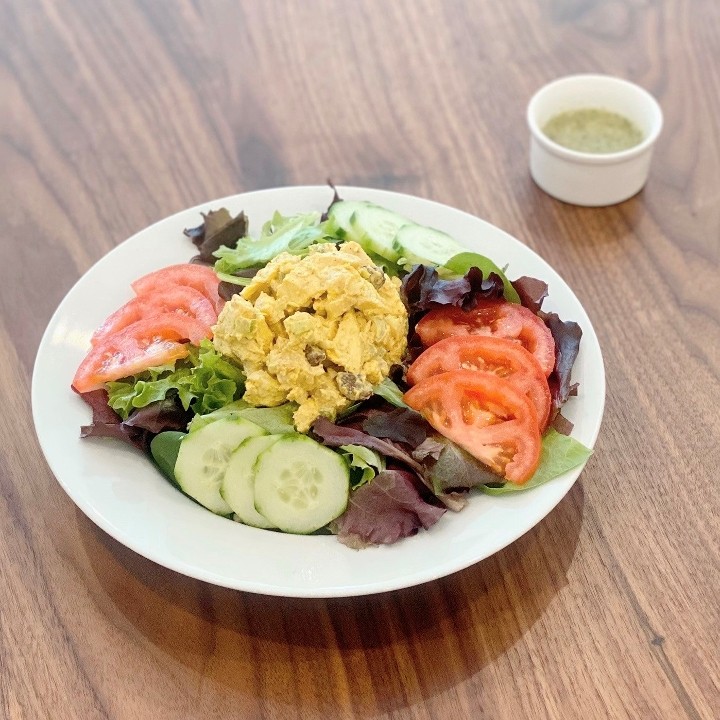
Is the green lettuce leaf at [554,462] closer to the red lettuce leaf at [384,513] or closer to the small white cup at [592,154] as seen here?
the red lettuce leaf at [384,513]

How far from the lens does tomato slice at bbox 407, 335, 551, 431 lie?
1946mm

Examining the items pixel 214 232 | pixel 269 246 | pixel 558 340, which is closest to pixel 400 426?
pixel 558 340

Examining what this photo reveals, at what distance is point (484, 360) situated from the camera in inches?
78.5

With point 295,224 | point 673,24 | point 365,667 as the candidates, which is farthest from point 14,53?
point 365,667

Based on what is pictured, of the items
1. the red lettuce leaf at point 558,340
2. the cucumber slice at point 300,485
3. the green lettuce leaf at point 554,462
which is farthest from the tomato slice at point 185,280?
the green lettuce leaf at point 554,462

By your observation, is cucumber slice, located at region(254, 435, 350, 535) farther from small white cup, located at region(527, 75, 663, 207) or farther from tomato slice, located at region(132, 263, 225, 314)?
small white cup, located at region(527, 75, 663, 207)

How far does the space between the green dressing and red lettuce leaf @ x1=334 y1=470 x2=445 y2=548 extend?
1529 mm

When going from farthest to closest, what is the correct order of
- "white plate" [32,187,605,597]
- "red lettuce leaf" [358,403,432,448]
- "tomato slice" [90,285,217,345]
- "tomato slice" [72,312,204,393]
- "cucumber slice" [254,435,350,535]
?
"tomato slice" [90,285,217,345]
"tomato slice" [72,312,204,393]
"red lettuce leaf" [358,403,432,448]
"cucumber slice" [254,435,350,535]
"white plate" [32,187,605,597]

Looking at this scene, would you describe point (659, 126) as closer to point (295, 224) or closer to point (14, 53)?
point (295, 224)

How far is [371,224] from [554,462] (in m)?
0.86

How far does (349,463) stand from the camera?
1.86 meters

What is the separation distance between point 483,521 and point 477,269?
2.08 ft

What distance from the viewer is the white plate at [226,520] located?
168 centimetres

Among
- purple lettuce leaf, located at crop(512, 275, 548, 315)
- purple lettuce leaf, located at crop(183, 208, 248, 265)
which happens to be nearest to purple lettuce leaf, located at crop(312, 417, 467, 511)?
purple lettuce leaf, located at crop(512, 275, 548, 315)
